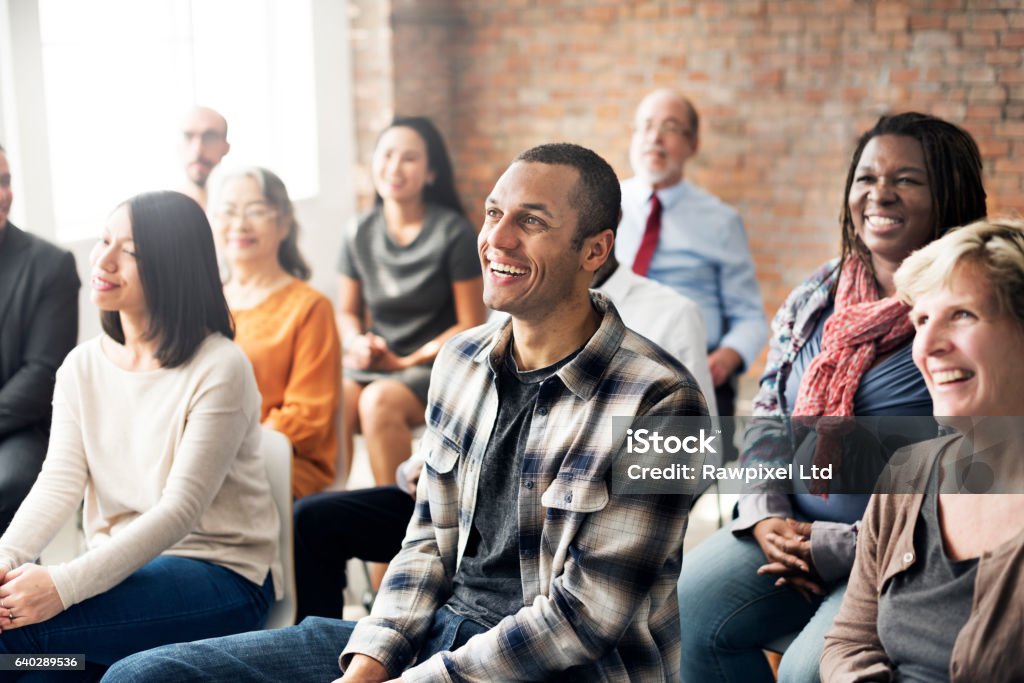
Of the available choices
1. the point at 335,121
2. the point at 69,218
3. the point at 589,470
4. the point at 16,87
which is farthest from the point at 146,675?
the point at 335,121

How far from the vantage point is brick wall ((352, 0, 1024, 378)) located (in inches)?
186

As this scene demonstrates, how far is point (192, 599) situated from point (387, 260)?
66.3 inches

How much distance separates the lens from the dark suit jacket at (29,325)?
81.8 inches

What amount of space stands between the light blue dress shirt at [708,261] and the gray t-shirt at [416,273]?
1.64 ft

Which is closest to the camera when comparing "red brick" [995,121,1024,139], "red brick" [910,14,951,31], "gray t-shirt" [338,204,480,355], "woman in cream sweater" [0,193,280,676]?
"woman in cream sweater" [0,193,280,676]

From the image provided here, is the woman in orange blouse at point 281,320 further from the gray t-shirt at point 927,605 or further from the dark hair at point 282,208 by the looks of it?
the gray t-shirt at point 927,605

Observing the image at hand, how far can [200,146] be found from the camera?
287cm

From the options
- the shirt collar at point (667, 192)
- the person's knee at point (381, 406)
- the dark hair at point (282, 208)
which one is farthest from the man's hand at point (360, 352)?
the shirt collar at point (667, 192)

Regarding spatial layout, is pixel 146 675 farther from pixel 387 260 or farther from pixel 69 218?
pixel 387 260

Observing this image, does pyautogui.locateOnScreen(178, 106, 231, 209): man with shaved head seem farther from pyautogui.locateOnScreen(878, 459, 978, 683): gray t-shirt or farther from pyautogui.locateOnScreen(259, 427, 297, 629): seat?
pyautogui.locateOnScreen(878, 459, 978, 683): gray t-shirt

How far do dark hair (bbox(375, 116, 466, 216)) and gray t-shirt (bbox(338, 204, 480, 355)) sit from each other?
31 mm

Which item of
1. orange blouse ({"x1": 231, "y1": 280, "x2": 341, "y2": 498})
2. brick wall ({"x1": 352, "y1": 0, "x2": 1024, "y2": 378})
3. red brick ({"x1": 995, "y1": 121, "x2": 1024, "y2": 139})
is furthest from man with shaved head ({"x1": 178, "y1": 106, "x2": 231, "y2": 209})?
red brick ({"x1": 995, "y1": 121, "x2": 1024, "y2": 139})

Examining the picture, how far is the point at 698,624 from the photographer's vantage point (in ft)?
6.51

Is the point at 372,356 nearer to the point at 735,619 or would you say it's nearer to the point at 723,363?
the point at 723,363
